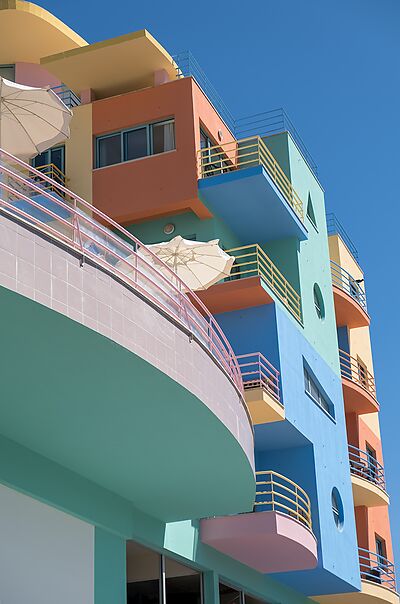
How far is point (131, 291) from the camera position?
14508 mm

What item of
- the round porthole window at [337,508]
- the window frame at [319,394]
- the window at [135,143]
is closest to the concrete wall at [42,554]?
the window frame at [319,394]

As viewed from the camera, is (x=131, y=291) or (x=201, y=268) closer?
(x=131, y=291)

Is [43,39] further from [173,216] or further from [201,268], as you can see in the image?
[201,268]

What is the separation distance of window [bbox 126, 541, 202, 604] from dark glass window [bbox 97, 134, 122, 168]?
38.3 feet

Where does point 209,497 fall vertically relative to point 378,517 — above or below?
below

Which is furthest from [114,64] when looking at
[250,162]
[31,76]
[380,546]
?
[380,546]

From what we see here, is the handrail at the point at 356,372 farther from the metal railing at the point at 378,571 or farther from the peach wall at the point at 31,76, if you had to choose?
the peach wall at the point at 31,76

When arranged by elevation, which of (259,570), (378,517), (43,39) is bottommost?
(259,570)

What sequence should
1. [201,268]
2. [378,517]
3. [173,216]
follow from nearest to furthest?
1. [201,268]
2. [173,216]
3. [378,517]

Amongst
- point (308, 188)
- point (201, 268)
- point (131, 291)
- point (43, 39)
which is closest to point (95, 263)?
point (131, 291)

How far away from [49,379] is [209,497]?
6392 millimetres

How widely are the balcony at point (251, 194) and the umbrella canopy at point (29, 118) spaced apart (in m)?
5.76

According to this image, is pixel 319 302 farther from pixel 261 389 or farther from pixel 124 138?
pixel 261 389

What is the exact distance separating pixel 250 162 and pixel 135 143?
10.3 feet
